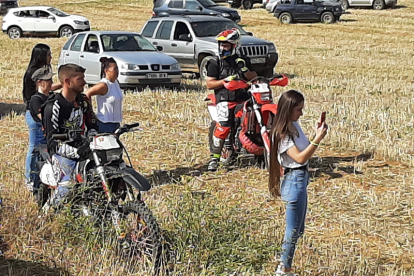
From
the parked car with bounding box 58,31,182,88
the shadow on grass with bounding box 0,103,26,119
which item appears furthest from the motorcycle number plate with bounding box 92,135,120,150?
the parked car with bounding box 58,31,182,88

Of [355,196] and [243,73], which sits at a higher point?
[243,73]

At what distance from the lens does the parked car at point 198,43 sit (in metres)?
18.2

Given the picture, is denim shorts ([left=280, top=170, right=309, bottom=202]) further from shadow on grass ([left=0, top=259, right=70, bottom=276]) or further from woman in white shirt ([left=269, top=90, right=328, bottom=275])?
shadow on grass ([left=0, top=259, right=70, bottom=276])

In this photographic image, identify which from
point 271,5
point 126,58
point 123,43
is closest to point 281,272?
point 126,58

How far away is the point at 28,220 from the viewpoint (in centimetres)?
606

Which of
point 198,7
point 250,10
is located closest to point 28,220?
point 198,7

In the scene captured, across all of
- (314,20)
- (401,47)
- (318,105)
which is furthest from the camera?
(314,20)

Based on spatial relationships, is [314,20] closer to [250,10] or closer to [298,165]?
[250,10]

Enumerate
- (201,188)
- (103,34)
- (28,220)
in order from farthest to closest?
(103,34), (201,188), (28,220)

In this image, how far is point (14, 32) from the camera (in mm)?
33344

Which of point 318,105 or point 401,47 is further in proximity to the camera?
point 401,47

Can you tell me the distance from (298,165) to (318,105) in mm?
8608

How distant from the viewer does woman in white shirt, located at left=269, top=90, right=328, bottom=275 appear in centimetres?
526

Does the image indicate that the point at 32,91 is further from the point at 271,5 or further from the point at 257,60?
the point at 271,5
